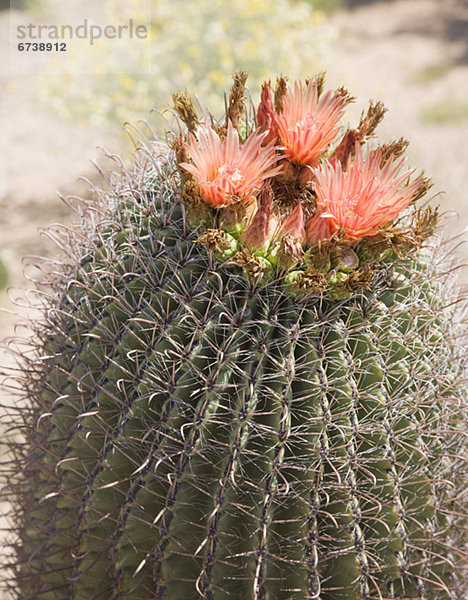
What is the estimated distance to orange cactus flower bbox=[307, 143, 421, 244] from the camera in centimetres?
176

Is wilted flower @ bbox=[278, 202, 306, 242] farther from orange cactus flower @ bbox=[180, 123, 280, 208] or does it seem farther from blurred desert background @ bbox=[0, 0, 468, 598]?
blurred desert background @ bbox=[0, 0, 468, 598]

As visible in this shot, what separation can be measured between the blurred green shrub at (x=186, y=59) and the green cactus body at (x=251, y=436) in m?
5.49

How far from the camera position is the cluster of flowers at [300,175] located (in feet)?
5.76

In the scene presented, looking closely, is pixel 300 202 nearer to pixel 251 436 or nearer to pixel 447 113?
pixel 251 436

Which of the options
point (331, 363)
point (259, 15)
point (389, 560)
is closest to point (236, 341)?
point (331, 363)

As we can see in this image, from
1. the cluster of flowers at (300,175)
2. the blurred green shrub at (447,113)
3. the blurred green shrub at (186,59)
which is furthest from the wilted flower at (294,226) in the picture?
the blurred green shrub at (447,113)

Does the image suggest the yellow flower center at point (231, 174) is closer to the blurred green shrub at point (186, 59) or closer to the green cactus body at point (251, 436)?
the green cactus body at point (251, 436)

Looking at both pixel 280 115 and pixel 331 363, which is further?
pixel 280 115

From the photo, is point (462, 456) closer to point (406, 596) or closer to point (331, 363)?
point (406, 596)

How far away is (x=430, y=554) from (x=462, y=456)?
0.30 meters

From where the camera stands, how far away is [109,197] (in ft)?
7.60

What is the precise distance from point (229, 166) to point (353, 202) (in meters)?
0.36

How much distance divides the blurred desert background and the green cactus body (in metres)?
3.74

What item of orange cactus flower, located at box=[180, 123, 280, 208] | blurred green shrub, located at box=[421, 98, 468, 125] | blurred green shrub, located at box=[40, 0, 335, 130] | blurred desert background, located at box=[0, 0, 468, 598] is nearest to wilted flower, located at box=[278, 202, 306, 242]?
orange cactus flower, located at box=[180, 123, 280, 208]
